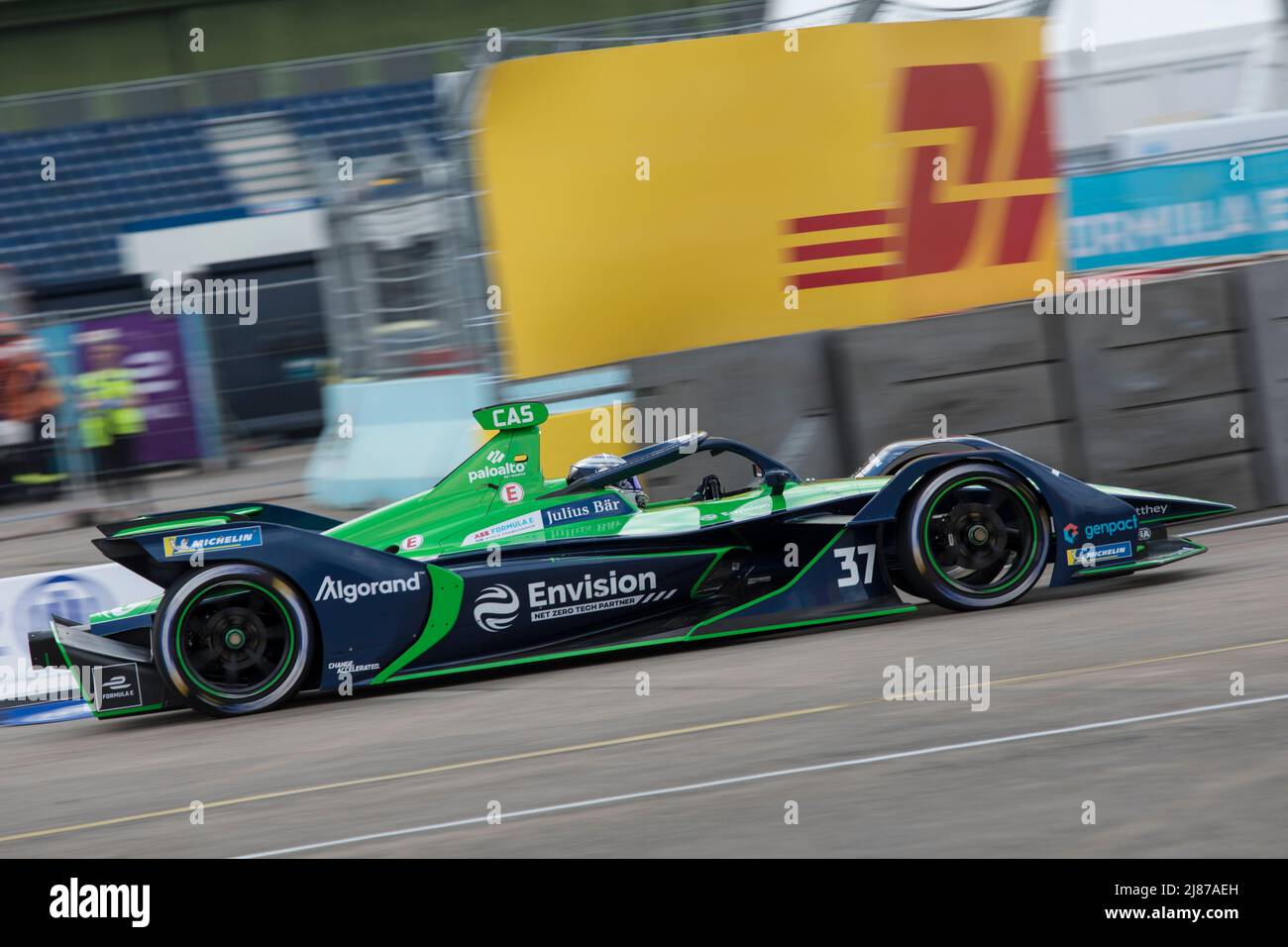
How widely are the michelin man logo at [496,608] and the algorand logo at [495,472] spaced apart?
60cm

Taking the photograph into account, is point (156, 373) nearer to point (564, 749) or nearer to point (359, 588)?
point (359, 588)

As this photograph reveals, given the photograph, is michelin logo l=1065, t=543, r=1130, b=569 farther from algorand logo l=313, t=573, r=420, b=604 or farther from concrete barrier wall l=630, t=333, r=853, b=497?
algorand logo l=313, t=573, r=420, b=604

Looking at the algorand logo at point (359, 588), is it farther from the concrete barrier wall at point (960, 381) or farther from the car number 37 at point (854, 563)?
the concrete barrier wall at point (960, 381)

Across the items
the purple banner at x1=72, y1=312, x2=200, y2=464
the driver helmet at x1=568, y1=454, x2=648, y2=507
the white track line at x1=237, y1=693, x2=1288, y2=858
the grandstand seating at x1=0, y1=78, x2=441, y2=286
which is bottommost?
the white track line at x1=237, y1=693, x2=1288, y2=858

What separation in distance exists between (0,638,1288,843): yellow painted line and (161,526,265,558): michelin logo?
1705mm

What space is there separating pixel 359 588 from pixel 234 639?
600 mm

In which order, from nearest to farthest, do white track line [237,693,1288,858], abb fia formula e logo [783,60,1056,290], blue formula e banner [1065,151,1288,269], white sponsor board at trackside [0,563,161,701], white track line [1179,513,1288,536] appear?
1. white track line [237,693,1288,858]
2. white sponsor board at trackside [0,563,161,701]
3. white track line [1179,513,1288,536]
4. abb fia formula e logo [783,60,1056,290]
5. blue formula e banner [1065,151,1288,269]

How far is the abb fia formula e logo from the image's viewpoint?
11258 mm

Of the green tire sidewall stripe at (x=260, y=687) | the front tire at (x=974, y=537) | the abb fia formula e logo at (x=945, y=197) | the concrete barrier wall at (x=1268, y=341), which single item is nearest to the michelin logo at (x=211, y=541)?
the green tire sidewall stripe at (x=260, y=687)

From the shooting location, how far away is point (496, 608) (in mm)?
6988

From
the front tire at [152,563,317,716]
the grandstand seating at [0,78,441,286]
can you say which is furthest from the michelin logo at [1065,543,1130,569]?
the grandstand seating at [0,78,441,286]

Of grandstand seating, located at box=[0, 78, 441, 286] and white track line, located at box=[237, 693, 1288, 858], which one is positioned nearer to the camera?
white track line, located at box=[237, 693, 1288, 858]

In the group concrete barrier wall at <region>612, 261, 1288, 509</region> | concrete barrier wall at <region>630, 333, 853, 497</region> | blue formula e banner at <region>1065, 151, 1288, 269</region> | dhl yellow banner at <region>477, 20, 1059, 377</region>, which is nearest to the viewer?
concrete barrier wall at <region>630, 333, 853, 497</region>

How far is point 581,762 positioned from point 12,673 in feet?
15.3
